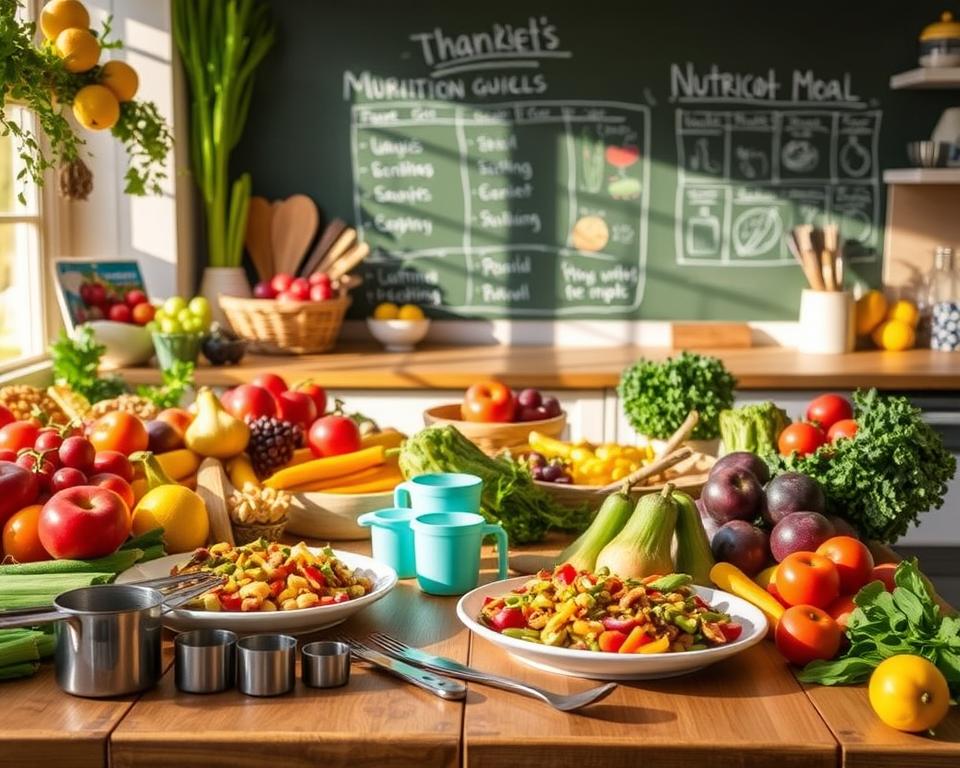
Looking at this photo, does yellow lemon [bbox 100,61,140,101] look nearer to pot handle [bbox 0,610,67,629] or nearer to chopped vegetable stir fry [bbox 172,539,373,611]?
chopped vegetable stir fry [bbox 172,539,373,611]

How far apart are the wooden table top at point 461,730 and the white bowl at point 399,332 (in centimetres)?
296

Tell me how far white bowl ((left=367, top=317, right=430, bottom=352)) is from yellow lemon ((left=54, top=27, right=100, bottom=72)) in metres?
2.37

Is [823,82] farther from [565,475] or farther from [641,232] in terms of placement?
[565,475]

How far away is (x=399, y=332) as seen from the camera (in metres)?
4.38

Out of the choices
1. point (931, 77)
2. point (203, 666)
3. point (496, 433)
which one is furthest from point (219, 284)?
point (203, 666)

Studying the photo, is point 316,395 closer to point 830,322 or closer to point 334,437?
Answer: point 334,437

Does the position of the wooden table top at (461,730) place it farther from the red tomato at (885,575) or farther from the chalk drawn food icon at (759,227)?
the chalk drawn food icon at (759,227)

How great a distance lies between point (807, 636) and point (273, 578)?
0.65m

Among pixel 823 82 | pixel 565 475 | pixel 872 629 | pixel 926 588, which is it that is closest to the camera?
pixel 872 629

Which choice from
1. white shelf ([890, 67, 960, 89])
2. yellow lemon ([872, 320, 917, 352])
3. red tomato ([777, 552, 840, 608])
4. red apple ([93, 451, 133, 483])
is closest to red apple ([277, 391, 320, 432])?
red apple ([93, 451, 133, 483])

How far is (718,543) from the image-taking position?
6.01 ft

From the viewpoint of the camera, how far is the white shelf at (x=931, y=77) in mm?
4199

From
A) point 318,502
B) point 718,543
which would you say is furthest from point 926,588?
point 318,502

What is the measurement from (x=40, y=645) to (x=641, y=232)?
3351mm
